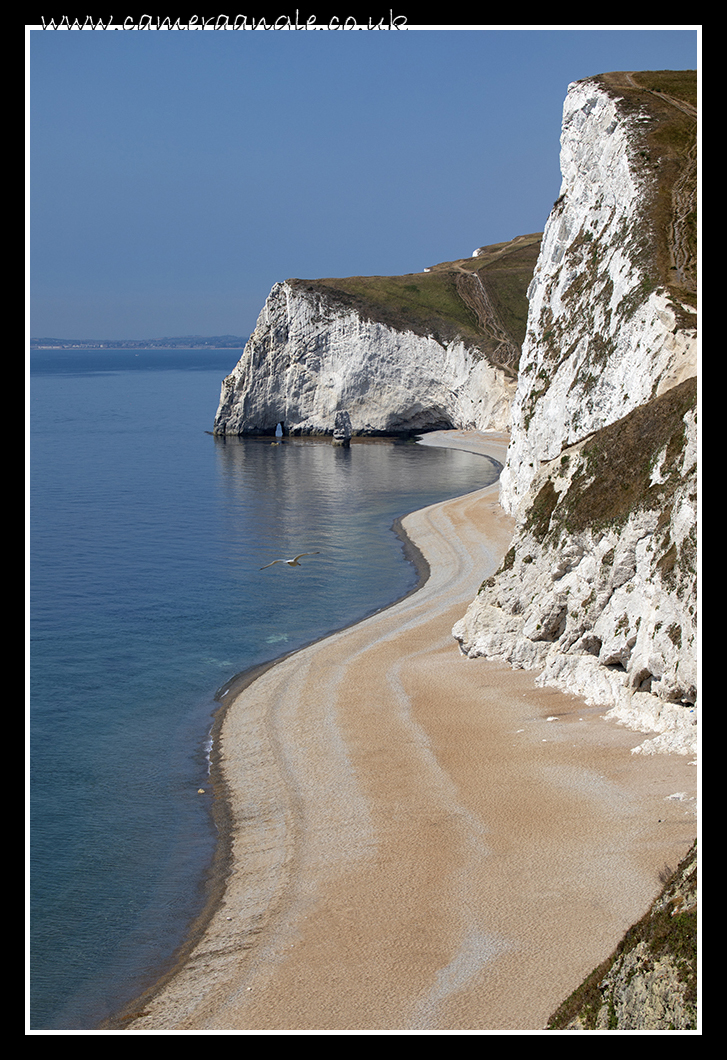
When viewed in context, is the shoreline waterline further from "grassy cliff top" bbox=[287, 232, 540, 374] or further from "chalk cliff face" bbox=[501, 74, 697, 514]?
"grassy cliff top" bbox=[287, 232, 540, 374]

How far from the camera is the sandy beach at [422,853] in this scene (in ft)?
46.4

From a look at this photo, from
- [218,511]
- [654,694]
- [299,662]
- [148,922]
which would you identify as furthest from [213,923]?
[218,511]

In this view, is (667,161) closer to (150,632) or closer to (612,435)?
(612,435)

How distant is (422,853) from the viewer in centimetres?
1844

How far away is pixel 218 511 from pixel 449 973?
177 ft

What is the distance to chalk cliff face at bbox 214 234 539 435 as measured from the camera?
112 metres

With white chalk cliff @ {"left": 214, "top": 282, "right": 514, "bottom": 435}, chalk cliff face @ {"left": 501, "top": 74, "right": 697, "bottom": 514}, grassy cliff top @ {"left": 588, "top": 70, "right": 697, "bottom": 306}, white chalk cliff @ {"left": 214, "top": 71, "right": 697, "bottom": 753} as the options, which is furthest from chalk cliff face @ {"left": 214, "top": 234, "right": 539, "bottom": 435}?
chalk cliff face @ {"left": 501, "top": 74, "right": 697, "bottom": 514}

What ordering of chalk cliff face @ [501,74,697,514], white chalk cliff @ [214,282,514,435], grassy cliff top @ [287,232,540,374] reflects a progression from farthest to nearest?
grassy cliff top @ [287,232,540,374] < white chalk cliff @ [214,282,514,435] < chalk cliff face @ [501,74,697,514]

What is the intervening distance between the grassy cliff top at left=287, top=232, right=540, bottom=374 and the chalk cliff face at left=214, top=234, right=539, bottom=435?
247 mm

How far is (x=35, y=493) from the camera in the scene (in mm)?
73250

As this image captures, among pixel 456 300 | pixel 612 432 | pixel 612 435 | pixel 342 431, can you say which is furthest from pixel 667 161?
pixel 456 300

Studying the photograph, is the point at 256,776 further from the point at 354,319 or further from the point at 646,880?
the point at 354,319

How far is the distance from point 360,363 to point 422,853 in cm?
9801

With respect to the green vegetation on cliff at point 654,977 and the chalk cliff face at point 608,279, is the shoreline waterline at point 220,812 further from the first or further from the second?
the chalk cliff face at point 608,279
